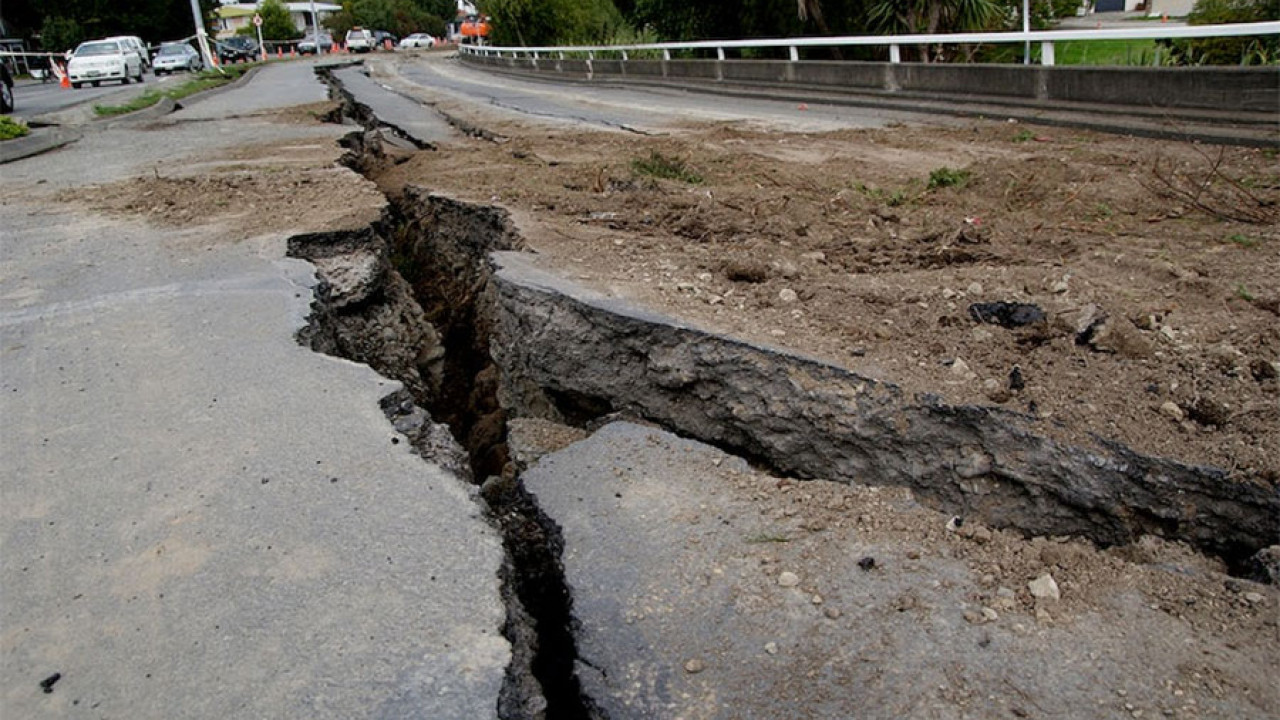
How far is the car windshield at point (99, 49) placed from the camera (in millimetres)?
31031

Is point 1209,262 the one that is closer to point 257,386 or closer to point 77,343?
point 257,386

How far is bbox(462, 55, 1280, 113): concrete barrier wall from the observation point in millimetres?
8078

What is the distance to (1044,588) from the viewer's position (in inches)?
90.5

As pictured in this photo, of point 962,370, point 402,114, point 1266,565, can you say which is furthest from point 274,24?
point 1266,565

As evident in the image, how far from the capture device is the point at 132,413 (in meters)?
3.52

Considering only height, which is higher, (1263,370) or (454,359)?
(1263,370)

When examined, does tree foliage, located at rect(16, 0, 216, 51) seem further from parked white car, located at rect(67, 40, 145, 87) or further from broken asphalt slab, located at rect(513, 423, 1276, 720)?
broken asphalt slab, located at rect(513, 423, 1276, 720)

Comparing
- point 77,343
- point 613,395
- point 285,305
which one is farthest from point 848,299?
point 77,343

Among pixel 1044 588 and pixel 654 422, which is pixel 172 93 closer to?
pixel 654 422

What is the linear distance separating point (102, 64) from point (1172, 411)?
34745mm

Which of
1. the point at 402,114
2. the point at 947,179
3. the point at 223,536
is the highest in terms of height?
the point at 402,114

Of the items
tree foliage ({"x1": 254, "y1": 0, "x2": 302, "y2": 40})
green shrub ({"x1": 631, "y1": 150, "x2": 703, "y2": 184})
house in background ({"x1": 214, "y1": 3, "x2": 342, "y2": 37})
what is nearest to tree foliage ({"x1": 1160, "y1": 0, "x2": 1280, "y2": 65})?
green shrub ({"x1": 631, "y1": 150, "x2": 703, "y2": 184})

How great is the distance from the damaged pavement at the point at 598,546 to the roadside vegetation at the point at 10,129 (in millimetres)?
9450

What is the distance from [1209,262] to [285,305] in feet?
14.6
